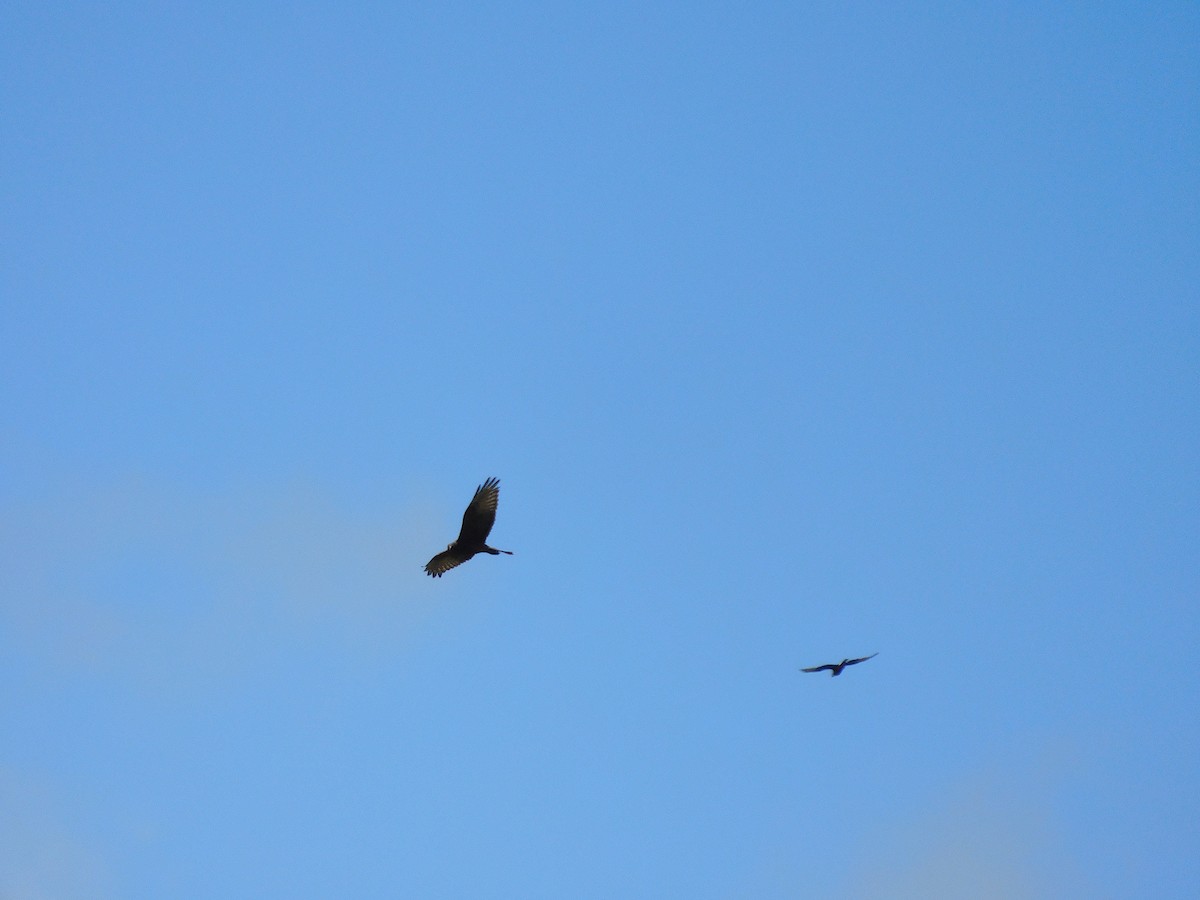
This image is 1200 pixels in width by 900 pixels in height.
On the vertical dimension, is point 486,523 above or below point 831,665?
above

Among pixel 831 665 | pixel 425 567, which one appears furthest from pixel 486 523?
pixel 831 665

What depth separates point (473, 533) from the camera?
4031 cm

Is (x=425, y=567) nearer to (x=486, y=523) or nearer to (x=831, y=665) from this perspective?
(x=486, y=523)

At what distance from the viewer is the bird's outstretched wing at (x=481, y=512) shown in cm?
3938

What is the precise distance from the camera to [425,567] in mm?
41156

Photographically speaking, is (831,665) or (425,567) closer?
(831,665)

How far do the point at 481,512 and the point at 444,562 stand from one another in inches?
115

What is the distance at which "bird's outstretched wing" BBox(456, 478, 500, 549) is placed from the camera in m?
39.4

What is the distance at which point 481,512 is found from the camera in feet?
130

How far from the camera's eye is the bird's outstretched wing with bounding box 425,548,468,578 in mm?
41125

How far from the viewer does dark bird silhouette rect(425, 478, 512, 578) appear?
129 ft

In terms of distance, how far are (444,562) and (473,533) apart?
1.86 meters

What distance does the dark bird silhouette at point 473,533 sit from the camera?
39.5 metres

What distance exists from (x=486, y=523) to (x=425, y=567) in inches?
118
